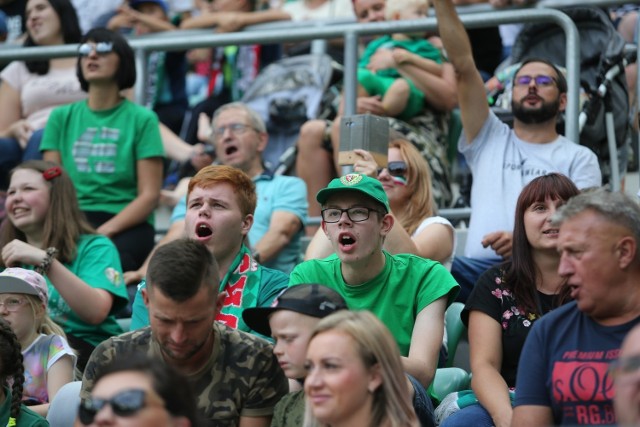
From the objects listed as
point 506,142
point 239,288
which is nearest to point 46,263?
point 239,288

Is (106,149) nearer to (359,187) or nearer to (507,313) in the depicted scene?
(359,187)

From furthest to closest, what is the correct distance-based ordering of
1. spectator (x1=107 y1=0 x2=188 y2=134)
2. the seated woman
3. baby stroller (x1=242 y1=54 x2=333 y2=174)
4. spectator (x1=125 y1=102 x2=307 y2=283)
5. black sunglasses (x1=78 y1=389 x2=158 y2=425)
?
spectator (x1=107 y1=0 x2=188 y2=134) → baby stroller (x1=242 y1=54 x2=333 y2=174) → spectator (x1=125 y1=102 x2=307 y2=283) → the seated woman → black sunglasses (x1=78 y1=389 x2=158 y2=425)

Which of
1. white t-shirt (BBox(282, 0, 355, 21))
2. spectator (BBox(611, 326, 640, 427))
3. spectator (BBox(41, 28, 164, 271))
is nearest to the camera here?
spectator (BBox(611, 326, 640, 427))

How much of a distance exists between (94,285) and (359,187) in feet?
5.92

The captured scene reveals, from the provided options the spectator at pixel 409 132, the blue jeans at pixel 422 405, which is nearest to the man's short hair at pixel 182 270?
the blue jeans at pixel 422 405

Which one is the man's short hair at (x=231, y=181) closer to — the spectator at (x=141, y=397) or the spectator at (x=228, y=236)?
the spectator at (x=228, y=236)

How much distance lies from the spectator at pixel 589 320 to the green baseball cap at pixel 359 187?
42.2 inches

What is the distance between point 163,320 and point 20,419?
0.94 meters

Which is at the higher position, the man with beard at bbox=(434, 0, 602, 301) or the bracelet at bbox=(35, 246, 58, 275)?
the man with beard at bbox=(434, 0, 602, 301)

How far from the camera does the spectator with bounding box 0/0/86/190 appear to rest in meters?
8.69

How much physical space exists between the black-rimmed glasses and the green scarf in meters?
0.45

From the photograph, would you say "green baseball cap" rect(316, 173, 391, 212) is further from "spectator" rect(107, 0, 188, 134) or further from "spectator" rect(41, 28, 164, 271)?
"spectator" rect(107, 0, 188, 134)

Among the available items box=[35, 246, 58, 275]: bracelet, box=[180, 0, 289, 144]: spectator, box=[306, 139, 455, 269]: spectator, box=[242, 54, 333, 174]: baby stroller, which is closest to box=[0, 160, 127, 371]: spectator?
box=[35, 246, 58, 275]: bracelet

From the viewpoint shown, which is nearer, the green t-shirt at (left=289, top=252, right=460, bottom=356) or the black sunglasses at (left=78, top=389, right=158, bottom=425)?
the black sunglasses at (left=78, top=389, right=158, bottom=425)
